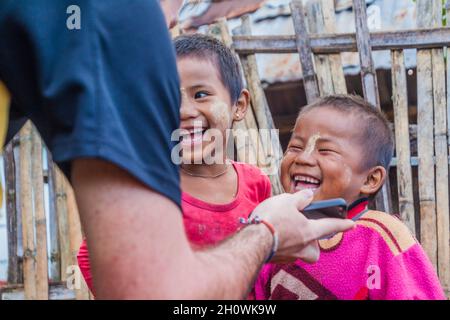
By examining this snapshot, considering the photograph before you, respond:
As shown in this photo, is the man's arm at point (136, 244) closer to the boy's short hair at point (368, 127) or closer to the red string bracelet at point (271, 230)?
the red string bracelet at point (271, 230)

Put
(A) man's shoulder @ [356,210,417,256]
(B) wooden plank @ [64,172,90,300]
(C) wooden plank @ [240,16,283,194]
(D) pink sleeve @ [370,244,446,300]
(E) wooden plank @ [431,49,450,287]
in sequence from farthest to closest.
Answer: (B) wooden plank @ [64,172,90,300] < (E) wooden plank @ [431,49,450,287] < (C) wooden plank @ [240,16,283,194] < (A) man's shoulder @ [356,210,417,256] < (D) pink sleeve @ [370,244,446,300]

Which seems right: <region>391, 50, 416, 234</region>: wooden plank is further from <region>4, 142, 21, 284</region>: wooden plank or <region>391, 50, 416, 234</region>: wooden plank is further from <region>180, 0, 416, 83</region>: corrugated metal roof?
<region>4, 142, 21, 284</region>: wooden plank

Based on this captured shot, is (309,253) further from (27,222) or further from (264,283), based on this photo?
(27,222)

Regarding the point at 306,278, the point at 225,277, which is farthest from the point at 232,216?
the point at 225,277

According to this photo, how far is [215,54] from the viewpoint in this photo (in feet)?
7.90

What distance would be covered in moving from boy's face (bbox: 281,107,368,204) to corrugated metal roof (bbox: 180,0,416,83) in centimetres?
374

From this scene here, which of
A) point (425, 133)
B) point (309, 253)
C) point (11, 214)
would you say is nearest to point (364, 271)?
point (309, 253)

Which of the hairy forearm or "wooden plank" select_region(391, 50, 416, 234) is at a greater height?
"wooden plank" select_region(391, 50, 416, 234)

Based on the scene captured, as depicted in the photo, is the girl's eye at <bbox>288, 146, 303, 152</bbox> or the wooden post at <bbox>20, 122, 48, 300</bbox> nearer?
the girl's eye at <bbox>288, 146, 303, 152</bbox>

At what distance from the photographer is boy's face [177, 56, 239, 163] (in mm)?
2262

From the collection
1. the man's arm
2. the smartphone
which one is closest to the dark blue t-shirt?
the man's arm

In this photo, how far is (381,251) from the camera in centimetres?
209
